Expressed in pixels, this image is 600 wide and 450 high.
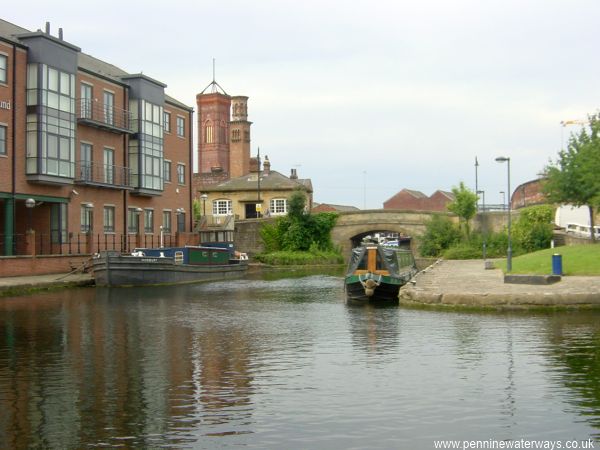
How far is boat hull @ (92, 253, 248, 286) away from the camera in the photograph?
30562 millimetres

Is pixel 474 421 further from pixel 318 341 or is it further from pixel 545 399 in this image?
pixel 318 341

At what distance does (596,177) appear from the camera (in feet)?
100

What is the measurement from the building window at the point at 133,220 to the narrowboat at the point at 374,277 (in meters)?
18.6

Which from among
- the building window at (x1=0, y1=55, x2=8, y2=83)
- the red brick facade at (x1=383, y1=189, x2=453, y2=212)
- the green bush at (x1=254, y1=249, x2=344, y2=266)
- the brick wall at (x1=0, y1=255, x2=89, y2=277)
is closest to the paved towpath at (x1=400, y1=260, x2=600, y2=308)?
the brick wall at (x1=0, y1=255, x2=89, y2=277)

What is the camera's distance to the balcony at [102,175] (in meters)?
35.7

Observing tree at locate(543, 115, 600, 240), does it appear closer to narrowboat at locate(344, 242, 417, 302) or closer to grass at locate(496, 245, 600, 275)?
grass at locate(496, 245, 600, 275)

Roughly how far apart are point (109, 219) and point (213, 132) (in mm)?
68441

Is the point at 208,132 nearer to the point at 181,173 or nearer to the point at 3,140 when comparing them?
the point at 181,173

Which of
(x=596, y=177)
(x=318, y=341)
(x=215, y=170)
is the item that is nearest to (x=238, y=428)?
(x=318, y=341)

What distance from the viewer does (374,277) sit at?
77.3 ft

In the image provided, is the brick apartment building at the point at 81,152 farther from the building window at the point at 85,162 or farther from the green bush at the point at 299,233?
the green bush at the point at 299,233

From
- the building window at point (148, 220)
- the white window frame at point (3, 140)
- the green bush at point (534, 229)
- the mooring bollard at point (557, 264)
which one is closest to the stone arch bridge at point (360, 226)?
the green bush at point (534, 229)

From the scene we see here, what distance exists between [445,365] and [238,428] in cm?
471

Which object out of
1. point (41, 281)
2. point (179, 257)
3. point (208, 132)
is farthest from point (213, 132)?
point (41, 281)
